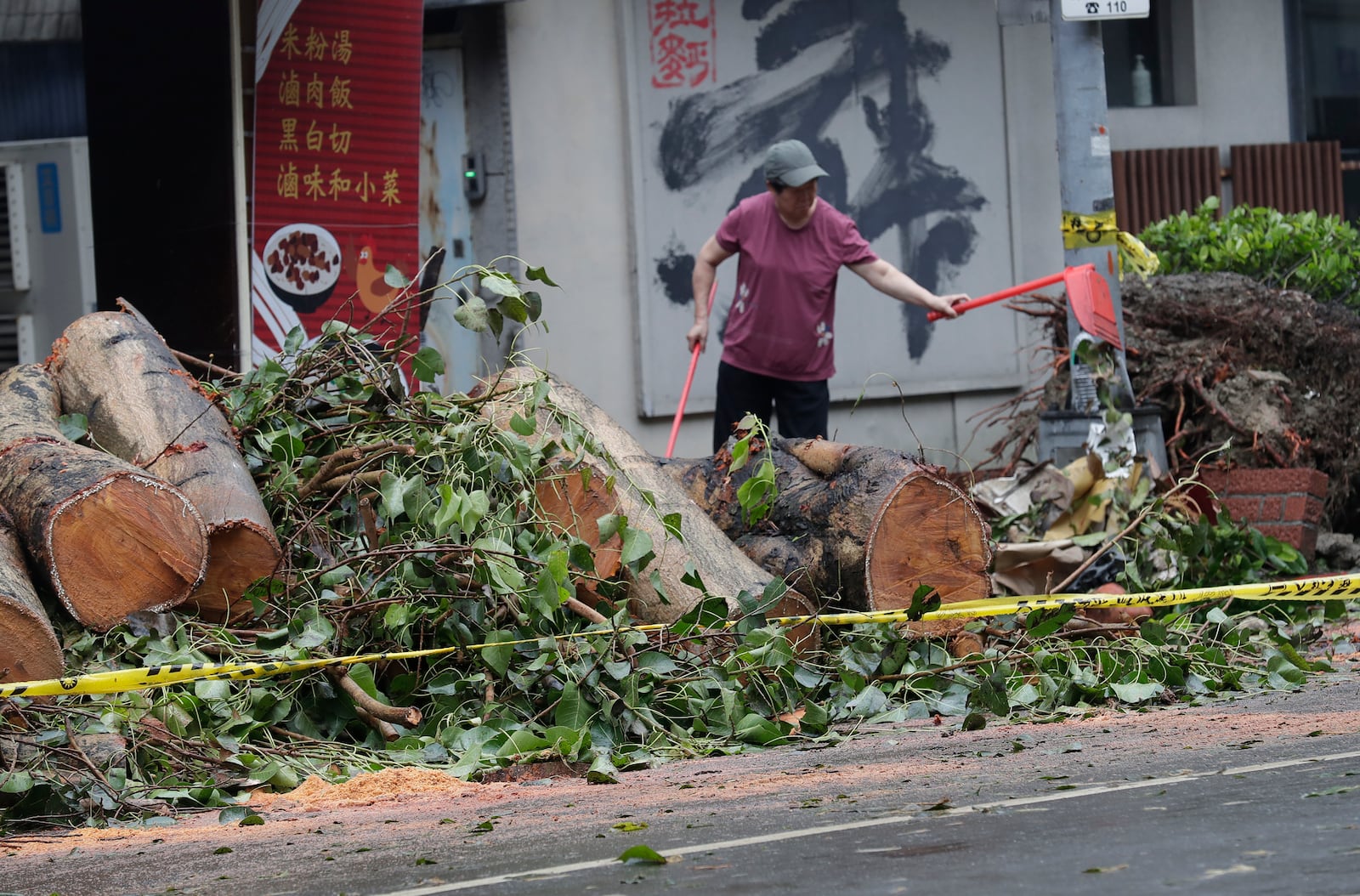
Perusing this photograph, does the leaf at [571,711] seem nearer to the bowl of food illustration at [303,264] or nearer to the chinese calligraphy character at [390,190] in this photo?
the bowl of food illustration at [303,264]

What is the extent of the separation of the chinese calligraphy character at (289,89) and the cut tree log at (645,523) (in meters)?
3.47

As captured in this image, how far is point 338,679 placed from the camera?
461 cm

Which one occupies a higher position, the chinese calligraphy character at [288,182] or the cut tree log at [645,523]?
the chinese calligraphy character at [288,182]

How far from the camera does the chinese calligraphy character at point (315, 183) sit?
332 inches

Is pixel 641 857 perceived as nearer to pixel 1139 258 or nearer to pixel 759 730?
pixel 759 730

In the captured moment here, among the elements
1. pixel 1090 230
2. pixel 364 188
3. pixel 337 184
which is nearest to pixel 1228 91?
pixel 1090 230

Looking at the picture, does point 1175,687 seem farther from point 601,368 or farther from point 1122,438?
point 601,368

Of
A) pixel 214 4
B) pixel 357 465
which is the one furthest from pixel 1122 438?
pixel 214 4

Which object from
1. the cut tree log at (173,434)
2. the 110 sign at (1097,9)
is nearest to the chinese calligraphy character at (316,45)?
the cut tree log at (173,434)

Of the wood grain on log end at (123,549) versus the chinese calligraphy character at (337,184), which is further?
→ the chinese calligraphy character at (337,184)

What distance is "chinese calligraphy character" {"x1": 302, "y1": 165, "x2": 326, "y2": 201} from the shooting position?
8430 millimetres

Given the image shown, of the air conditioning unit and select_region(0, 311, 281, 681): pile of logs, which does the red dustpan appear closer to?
select_region(0, 311, 281, 681): pile of logs

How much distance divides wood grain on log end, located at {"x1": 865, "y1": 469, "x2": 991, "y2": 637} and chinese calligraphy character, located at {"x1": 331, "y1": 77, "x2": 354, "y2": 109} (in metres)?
4.32

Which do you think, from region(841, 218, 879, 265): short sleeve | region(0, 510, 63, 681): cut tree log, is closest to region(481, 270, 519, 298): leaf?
region(0, 510, 63, 681): cut tree log
